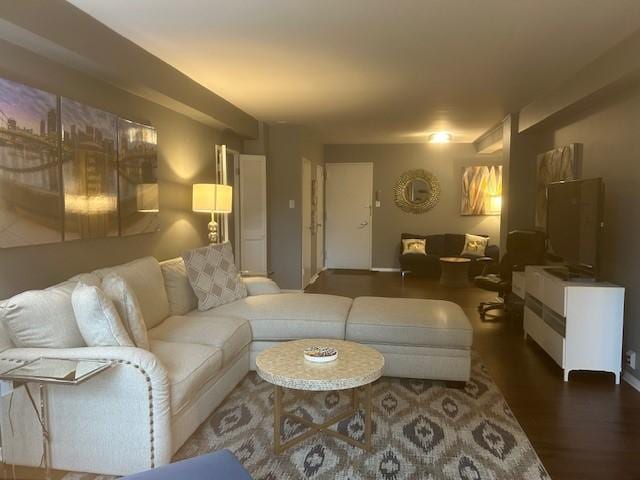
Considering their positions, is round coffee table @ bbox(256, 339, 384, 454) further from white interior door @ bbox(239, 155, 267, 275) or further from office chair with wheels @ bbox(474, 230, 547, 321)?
white interior door @ bbox(239, 155, 267, 275)

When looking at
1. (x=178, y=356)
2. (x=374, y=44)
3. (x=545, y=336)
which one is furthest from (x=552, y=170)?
(x=178, y=356)

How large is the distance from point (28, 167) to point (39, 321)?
88cm

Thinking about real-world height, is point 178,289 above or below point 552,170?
below

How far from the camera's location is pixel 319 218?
8.84 meters

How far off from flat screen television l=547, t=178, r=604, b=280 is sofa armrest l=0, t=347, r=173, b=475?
308 centimetres

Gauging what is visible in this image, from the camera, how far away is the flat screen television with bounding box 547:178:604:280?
11.7ft

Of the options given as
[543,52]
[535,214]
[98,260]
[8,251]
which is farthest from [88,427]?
[535,214]

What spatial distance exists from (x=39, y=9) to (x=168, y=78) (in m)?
1.39

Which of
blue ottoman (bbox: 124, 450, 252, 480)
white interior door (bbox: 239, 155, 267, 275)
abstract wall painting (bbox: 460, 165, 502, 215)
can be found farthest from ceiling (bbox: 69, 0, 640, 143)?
abstract wall painting (bbox: 460, 165, 502, 215)

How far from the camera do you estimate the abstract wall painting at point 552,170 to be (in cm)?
452

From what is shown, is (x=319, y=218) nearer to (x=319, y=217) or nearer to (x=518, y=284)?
(x=319, y=217)

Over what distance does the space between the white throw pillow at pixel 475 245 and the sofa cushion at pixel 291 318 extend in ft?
16.8

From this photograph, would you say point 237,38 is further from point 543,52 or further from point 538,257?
point 538,257

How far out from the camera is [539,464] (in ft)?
7.75
